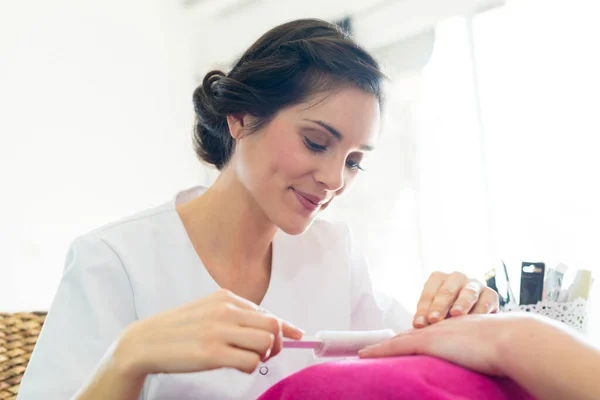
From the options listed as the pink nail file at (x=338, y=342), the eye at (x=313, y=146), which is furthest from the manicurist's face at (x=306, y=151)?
the pink nail file at (x=338, y=342)

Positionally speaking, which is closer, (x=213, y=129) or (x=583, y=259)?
(x=213, y=129)

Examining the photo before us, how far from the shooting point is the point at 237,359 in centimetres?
46

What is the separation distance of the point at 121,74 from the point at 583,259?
5.29 ft

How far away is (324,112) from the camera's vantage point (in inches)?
31.1

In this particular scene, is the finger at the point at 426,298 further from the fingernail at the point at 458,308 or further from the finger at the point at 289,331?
the finger at the point at 289,331

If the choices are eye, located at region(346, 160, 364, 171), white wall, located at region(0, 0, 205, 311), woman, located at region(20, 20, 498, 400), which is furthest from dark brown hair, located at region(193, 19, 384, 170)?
white wall, located at region(0, 0, 205, 311)

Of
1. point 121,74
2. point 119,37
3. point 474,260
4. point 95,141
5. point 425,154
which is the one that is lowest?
point 474,260

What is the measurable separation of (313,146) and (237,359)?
40 centimetres

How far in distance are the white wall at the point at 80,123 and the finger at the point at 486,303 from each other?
1.37 m

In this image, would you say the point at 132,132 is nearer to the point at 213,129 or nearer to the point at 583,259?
the point at 213,129

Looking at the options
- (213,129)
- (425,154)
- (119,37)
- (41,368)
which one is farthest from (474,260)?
(119,37)

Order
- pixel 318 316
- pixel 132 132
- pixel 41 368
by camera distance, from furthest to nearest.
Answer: pixel 132 132 < pixel 318 316 < pixel 41 368

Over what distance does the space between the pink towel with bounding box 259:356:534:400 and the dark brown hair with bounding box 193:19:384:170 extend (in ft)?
1.51

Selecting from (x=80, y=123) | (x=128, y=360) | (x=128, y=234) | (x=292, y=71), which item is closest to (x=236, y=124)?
(x=292, y=71)
